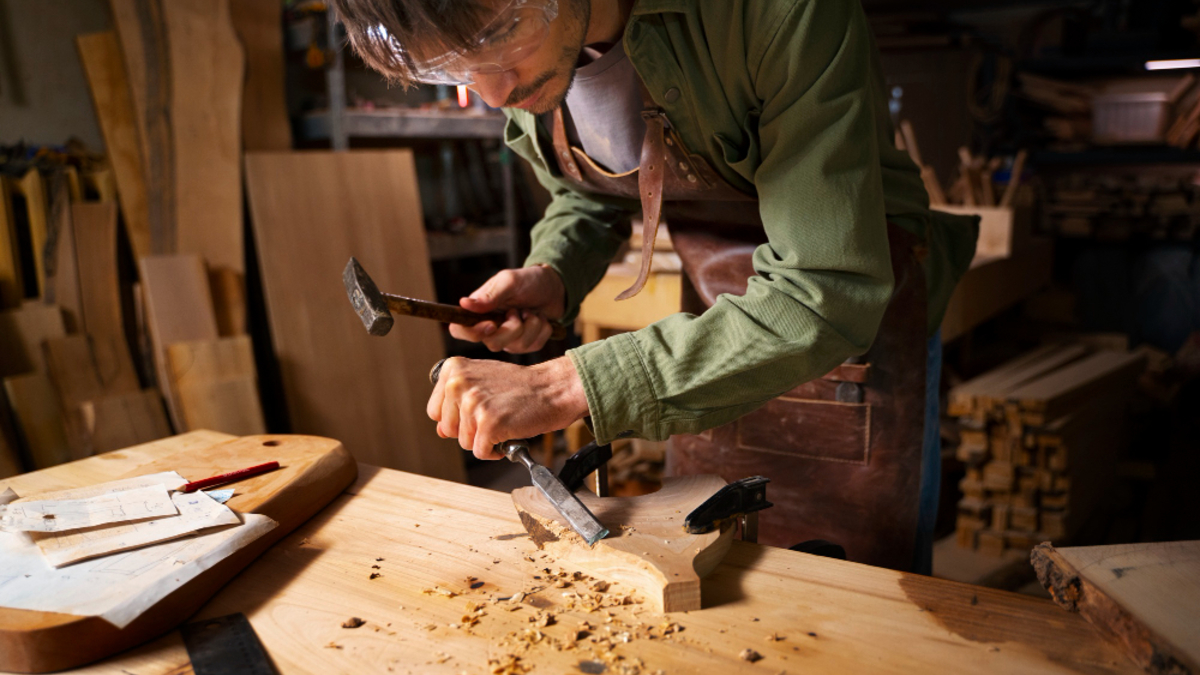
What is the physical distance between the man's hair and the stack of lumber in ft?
9.06

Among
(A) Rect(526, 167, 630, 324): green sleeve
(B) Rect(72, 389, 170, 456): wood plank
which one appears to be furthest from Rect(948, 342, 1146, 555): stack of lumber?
(B) Rect(72, 389, 170, 456): wood plank

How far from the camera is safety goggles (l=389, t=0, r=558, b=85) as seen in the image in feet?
3.46

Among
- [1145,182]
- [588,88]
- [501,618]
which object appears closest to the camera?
[501,618]

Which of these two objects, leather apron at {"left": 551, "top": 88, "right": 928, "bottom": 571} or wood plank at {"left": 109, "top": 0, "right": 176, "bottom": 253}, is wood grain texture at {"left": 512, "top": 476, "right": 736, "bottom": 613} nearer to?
leather apron at {"left": 551, "top": 88, "right": 928, "bottom": 571}

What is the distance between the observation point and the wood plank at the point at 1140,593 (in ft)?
2.84

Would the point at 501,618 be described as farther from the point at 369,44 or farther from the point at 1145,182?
the point at 1145,182

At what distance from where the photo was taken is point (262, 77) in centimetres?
339

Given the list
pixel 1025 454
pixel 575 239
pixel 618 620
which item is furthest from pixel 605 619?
pixel 1025 454

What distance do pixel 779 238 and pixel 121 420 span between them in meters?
2.72

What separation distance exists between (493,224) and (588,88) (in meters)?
3.14

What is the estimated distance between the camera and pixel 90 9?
3.40m

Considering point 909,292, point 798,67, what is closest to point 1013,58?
point 909,292

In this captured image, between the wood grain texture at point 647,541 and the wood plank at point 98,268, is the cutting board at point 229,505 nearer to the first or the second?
the wood grain texture at point 647,541

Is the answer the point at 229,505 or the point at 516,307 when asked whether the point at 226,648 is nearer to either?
the point at 229,505
